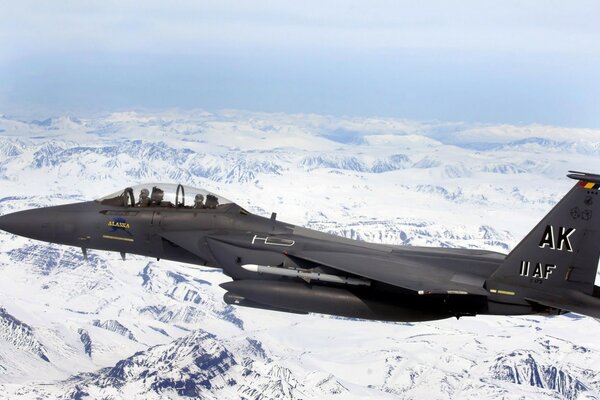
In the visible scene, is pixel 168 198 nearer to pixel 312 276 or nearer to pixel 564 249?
pixel 312 276

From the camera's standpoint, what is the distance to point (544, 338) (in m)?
137

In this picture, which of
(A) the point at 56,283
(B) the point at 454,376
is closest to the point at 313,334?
(B) the point at 454,376

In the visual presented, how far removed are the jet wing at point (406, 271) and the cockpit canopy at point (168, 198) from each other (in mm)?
3003

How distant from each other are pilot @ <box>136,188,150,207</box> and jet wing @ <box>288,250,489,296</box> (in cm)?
438

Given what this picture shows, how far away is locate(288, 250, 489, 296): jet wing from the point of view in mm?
18344

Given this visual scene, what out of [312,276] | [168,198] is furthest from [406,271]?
[168,198]

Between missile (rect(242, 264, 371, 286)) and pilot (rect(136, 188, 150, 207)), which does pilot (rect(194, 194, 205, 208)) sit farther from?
missile (rect(242, 264, 371, 286))

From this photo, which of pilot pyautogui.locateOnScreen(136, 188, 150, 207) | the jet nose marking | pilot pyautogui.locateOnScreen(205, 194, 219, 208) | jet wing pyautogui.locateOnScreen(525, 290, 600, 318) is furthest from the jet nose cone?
jet wing pyautogui.locateOnScreen(525, 290, 600, 318)

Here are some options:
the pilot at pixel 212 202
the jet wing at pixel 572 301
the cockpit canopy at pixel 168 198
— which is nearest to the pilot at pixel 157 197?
the cockpit canopy at pixel 168 198

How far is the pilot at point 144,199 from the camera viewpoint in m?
21.6

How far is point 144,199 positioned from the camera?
2162 centimetres

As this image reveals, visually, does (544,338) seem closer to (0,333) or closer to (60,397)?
(60,397)

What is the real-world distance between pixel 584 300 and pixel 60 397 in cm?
10335

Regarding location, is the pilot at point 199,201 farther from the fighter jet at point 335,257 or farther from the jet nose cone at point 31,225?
the jet nose cone at point 31,225
